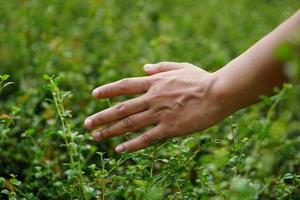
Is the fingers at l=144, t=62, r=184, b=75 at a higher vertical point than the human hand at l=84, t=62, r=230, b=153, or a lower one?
higher

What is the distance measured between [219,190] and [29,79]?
157cm

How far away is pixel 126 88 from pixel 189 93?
0.24 meters

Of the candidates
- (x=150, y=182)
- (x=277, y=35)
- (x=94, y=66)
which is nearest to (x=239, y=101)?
(x=277, y=35)

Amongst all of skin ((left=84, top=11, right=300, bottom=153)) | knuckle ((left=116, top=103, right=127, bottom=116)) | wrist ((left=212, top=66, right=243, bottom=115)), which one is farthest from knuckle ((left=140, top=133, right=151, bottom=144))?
wrist ((left=212, top=66, right=243, bottom=115))

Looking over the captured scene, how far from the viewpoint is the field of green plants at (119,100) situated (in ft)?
6.02

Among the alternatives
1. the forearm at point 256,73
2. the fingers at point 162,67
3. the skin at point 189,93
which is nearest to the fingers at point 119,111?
the skin at point 189,93

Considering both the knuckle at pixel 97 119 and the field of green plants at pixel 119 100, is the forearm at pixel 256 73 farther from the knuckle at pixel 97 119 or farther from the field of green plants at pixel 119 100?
the knuckle at pixel 97 119

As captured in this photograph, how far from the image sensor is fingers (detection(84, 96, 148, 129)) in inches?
74.6

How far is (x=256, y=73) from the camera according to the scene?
1659 millimetres

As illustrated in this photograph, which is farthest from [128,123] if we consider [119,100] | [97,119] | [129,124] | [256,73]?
[119,100]

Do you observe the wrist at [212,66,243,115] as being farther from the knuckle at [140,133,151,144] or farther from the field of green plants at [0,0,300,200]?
the knuckle at [140,133,151,144]

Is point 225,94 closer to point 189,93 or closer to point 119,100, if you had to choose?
point 189,93

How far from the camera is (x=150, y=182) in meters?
1.76

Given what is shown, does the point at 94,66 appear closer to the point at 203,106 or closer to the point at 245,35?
the point at 245,35
